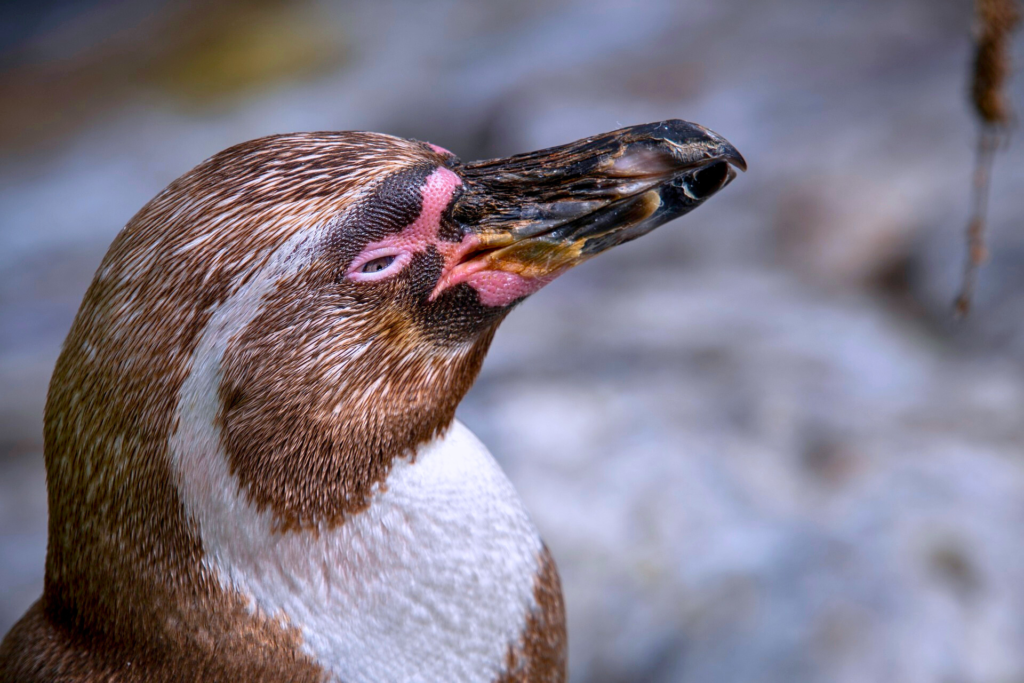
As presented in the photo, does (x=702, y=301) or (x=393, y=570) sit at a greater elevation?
(x=393, y=570)

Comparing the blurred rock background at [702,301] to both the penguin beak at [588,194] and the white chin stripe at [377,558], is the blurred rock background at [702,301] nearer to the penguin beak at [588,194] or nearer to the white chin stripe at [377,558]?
the white chin stripe at [377,558]

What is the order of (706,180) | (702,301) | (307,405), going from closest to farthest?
(307,405), (706,180), (702,301)

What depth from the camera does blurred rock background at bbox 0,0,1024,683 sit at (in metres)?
2.04

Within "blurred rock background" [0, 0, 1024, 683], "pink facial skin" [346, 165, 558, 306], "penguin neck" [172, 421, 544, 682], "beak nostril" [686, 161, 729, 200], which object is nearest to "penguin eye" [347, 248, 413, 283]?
"pink facial skin" [346, 165, 558, 306]

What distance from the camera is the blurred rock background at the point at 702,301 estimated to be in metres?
2.04

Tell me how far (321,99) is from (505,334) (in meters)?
2.80

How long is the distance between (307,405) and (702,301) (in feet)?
8.45

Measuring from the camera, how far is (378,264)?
985 mm

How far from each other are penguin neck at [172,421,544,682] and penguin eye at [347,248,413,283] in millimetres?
208

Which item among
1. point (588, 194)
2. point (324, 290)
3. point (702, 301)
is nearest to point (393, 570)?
point (324, 290)

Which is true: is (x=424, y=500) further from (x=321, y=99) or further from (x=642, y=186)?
(x=321, y=99)

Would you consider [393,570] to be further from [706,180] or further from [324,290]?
[706,180]

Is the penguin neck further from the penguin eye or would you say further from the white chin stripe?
the penguin eye

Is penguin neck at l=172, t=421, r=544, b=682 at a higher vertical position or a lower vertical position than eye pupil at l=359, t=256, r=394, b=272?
lower
